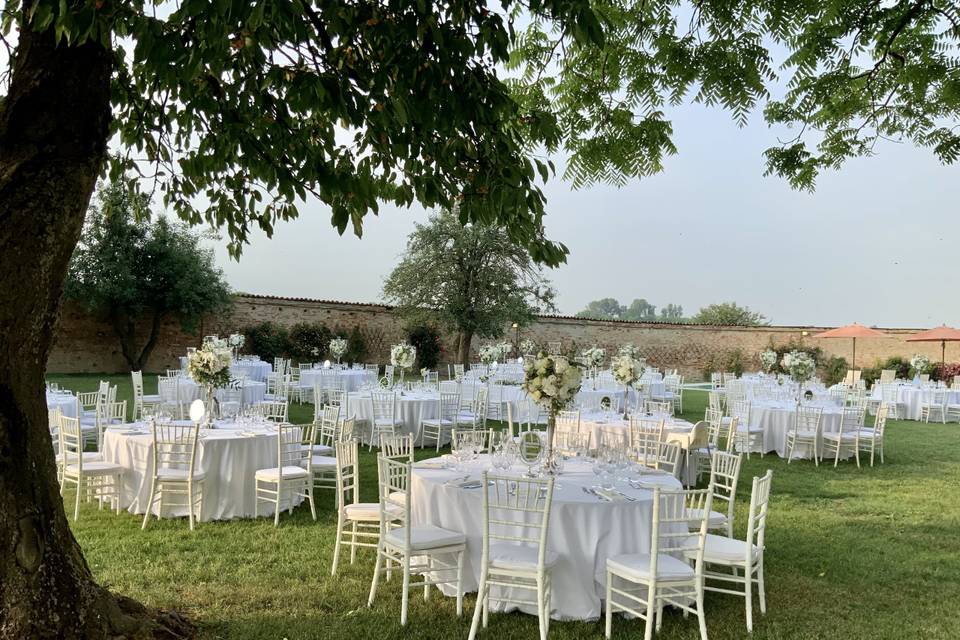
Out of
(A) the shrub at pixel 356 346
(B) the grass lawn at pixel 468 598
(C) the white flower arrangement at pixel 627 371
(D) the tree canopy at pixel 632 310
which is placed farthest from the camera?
(D) the tree canopy at pixel 632 310

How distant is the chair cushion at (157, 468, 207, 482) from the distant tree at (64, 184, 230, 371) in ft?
52.7

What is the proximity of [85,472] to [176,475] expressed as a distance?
955mm

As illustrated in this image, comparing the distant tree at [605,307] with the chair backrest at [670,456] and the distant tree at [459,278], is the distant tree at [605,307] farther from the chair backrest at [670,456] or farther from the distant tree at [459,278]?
the chair backrest at [670,456]

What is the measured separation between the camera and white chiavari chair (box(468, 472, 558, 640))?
4059 mm

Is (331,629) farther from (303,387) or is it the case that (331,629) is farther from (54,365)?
(54,365)

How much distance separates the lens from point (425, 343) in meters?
25.7

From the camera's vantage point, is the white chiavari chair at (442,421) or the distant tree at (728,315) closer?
the white chiavari chair at (442,421)

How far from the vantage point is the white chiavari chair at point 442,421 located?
1120 centimetres

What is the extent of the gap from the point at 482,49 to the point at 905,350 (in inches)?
1145

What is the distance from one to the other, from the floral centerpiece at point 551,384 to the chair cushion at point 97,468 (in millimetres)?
4481

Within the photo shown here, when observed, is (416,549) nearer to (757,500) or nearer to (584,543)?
(584,543)

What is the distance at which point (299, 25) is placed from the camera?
2105mm

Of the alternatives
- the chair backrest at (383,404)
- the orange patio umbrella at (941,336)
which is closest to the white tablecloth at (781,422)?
the chair backrest at (383,404)

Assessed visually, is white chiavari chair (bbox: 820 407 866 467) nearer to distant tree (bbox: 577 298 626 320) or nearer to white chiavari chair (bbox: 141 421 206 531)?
white chiavari chair (bbox: 141 421 206 531)
